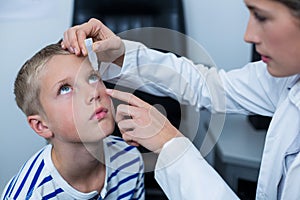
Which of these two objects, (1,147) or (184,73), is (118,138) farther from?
(1,147)

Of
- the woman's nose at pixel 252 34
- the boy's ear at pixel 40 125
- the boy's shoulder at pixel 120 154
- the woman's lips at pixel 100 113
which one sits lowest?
the boy's shoulder at pixel 120 154

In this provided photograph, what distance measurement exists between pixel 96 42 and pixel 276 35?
40cm

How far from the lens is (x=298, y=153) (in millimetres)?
892

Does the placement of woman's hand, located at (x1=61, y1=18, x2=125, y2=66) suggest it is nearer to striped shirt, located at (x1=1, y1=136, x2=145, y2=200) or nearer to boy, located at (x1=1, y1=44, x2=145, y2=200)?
boy, located at (x1=1, y1=44, x2=145, y2=200)

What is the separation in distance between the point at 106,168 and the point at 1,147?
95 centimetres

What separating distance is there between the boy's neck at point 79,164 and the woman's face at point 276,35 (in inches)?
18.5

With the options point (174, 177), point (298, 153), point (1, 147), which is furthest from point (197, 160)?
point (1, 147)

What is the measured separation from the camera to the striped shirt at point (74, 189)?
3.22ft

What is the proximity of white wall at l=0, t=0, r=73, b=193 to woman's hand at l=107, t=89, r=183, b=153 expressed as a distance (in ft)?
3.29

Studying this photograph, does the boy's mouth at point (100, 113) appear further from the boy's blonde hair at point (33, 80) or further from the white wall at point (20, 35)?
the white wall at point (20, 35)

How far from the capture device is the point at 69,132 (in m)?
0.98

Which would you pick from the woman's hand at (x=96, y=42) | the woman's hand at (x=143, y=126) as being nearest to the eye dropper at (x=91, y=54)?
the woman's hand at (x=96, y=42)

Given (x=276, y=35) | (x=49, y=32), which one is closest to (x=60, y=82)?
(x=276, y=35)

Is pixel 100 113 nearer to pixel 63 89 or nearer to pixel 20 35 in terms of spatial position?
pixel 63 89
